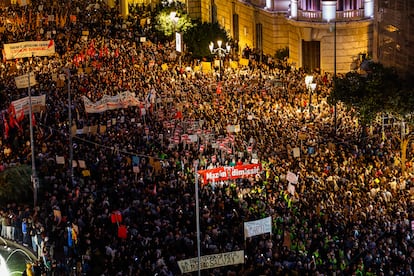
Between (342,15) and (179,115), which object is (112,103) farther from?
(342,15)

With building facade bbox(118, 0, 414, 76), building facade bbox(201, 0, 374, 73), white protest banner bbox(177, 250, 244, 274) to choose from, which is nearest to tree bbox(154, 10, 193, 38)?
building facade bbox(118, 0, 414, 76)

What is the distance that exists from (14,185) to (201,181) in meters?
7.39

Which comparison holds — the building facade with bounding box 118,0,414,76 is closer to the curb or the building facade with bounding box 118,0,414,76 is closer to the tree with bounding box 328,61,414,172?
the tree with bounding box 328,61,414,172

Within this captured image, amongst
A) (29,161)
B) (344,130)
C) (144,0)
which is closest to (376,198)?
(344,130)

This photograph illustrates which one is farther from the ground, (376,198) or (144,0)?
(144,0)

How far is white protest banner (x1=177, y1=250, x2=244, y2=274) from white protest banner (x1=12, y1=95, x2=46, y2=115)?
56.0 feet

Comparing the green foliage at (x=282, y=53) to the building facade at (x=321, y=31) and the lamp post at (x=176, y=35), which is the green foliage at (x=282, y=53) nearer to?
the building facade at (x=321, y=31)

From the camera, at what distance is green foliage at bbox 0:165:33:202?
43.1 metres

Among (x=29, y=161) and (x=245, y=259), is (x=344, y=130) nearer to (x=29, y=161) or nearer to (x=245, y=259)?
(x=29, y=161)

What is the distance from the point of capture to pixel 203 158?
4591 centimetres

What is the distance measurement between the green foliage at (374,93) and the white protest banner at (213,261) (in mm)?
17478

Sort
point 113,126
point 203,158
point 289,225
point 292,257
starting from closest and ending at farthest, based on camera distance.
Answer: point 292,257 → point 289,225 → point 203,158 → point 113,126

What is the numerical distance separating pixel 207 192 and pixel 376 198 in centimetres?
626

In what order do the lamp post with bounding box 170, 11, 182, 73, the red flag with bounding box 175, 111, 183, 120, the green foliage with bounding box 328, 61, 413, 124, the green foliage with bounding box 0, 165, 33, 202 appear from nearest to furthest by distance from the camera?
1. the green foliage with bounding box 0, 165, 33, 202
2. the green foliage with bounding box 328, 61, 413, 124
3. the red flag with bounding box 175, 111, 183, 120
4. the lamp post with bounding box 170, 11, 182, 73
